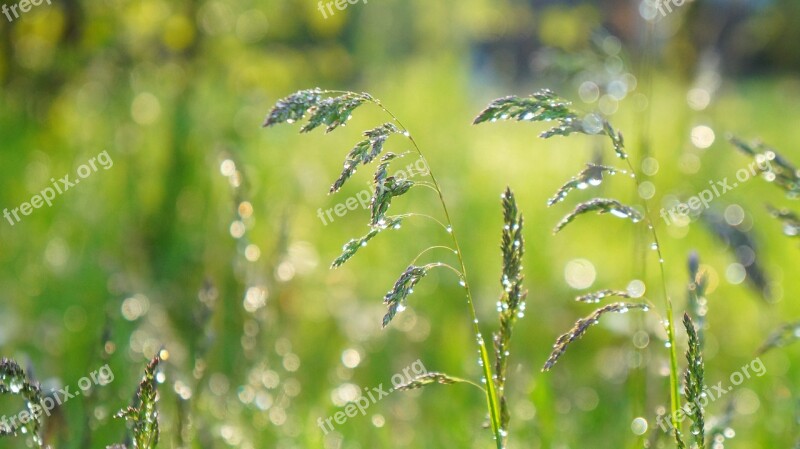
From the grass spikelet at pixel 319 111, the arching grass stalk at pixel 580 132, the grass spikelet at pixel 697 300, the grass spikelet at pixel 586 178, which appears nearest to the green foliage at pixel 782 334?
the grass spikelet at pixel 697 300

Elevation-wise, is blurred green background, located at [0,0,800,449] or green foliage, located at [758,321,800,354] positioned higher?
blurred green background, located at [0,0,800,449]

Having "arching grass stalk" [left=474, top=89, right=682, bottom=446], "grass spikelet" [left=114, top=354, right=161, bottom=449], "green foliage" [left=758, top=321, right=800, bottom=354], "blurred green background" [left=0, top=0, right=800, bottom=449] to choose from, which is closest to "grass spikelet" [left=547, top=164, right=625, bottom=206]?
"arching grass stalk" [left=474, top=89, right=682, bottom=446]

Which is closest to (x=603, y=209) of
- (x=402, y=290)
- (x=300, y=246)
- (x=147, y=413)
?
(x=402, y=290)

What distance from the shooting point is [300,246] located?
3262 millimetres

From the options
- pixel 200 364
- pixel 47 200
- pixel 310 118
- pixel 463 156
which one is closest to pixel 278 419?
pixel 200 364

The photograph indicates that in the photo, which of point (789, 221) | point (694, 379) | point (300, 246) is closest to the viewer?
point (694, 379)

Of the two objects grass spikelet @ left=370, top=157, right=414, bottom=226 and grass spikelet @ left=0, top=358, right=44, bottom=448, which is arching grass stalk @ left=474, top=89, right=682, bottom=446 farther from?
grass spikelet @ left=0, top=358, right=44, bottom=448

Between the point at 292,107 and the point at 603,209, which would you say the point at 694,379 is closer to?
the point at 603,209

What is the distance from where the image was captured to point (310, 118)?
94cm

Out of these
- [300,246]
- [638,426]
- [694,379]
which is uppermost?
[300,246]

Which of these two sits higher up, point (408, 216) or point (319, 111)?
point (319, 111)

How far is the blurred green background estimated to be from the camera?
185cm

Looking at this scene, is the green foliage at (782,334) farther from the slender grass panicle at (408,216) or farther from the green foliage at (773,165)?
the slender grass panicle at (408,216)

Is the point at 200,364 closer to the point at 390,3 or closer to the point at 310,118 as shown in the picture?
the point at 310,118
